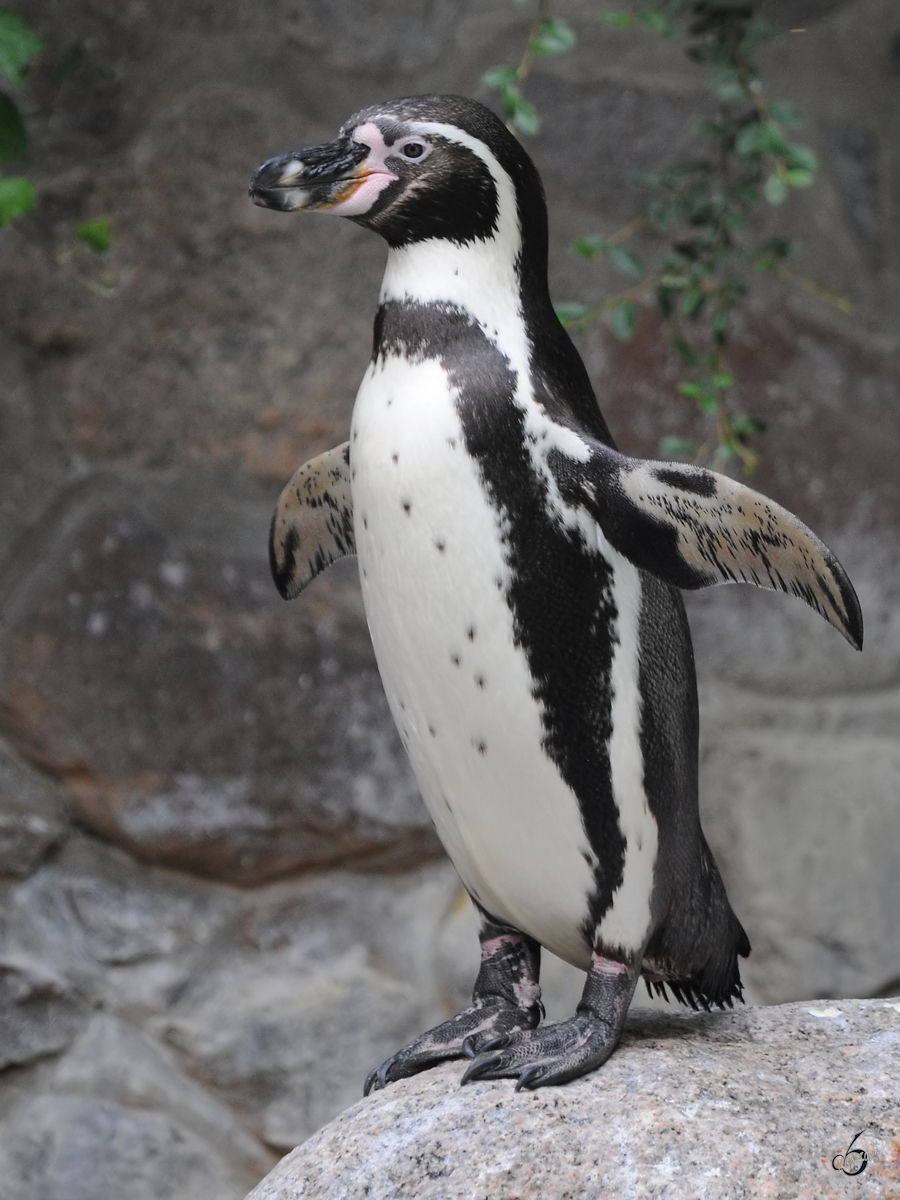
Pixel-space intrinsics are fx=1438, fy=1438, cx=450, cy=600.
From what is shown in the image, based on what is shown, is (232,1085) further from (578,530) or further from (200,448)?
(578,530)

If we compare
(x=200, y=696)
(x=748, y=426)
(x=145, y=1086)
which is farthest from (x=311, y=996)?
(x=748, y=426)

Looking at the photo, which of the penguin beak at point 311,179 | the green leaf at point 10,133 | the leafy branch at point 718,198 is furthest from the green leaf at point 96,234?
the penguin beak at point 311,179

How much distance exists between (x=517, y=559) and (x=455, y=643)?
6 centimetres

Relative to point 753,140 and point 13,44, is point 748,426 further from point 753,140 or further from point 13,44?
point 13,44

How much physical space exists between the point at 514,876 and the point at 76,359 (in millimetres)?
717

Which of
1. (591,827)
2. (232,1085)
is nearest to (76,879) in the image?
(232,1085)

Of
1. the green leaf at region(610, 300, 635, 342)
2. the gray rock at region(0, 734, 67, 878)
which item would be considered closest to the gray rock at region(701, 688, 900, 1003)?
the green leaf at region(610, 300, 635, 342)

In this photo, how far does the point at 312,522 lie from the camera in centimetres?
92

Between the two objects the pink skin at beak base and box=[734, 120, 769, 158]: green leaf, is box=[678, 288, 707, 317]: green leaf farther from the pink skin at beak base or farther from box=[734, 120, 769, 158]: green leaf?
the pink skin at beak base

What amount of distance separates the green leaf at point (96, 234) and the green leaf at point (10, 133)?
0.25ft

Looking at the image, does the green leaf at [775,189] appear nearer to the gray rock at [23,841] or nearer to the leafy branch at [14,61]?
the leafy branch at [14,61]

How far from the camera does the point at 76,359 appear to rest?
131 cm

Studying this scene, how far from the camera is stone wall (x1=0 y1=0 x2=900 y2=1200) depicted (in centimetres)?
129

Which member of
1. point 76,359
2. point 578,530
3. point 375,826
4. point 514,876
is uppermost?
point 76,359
